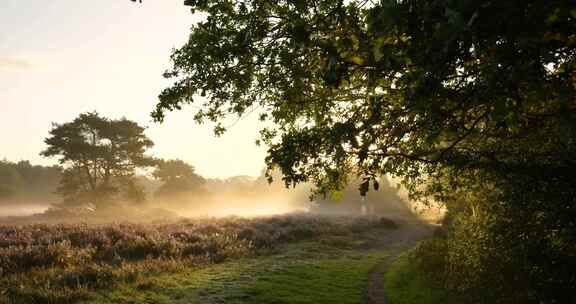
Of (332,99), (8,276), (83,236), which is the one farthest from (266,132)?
(83,236)

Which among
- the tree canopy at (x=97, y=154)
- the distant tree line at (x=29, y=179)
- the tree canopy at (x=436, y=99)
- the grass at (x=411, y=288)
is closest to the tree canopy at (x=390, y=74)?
the tree canopy at (x=436, y=99)

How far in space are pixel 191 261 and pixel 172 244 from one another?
9.40 ft

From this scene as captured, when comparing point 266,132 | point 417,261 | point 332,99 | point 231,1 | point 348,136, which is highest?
point 231,1

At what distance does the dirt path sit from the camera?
18.2 meters

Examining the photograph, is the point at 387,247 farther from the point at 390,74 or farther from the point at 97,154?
the point at 97,154

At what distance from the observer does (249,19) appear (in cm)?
995

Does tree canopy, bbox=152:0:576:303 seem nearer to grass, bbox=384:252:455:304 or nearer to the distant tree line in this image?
grass, bbox=384:252:455:304

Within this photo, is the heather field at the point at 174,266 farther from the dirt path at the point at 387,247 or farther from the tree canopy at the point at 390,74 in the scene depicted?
the tree canopy at the point at 390,74

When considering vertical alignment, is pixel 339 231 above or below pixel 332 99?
below

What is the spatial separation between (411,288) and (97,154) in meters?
46.7

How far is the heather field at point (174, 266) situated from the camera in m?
14.9

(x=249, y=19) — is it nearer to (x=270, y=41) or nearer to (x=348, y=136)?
(x=270, y=41)

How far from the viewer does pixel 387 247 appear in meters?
34.6

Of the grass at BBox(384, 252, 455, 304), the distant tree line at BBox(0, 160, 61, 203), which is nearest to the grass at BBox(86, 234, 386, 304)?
the grass at BBox(384, 252, 455, 304)
